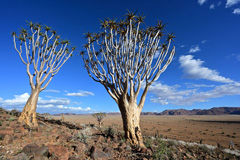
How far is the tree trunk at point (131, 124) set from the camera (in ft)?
24.3

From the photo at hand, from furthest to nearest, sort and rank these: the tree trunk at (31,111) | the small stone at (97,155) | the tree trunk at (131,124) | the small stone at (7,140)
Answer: the tree trunk at (31,111)
the tree trunk at (131,124)
the small stone at (7,140)
the small stone at (97,155)

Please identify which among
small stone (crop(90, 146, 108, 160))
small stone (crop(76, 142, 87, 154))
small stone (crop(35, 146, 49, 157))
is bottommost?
small stone (crop(90, 146, 108, 160))

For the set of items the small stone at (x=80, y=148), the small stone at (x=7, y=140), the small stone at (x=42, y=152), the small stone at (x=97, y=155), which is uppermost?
the small stone at (x=7, y=140)

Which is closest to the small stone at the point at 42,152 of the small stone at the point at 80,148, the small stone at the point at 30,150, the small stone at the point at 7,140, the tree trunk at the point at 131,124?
the small stone at the point at 30,150

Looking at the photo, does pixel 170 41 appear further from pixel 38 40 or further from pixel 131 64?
pixel 38 40

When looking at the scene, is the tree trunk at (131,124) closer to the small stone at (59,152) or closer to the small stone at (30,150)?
the small stone at (59,152)

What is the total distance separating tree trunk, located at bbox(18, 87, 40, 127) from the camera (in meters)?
8.41

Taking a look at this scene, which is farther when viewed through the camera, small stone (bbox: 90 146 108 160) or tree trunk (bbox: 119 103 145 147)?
tree trunk (bbox: 119 103 145 147)

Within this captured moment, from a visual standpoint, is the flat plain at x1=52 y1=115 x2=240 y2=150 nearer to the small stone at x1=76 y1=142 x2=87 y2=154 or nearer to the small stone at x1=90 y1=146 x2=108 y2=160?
the small stone at x1=76 y1=142 x2=87 y2=154

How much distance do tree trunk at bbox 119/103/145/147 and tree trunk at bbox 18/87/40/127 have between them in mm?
5446

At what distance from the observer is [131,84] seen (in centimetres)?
809

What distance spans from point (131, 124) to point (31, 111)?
6.37m

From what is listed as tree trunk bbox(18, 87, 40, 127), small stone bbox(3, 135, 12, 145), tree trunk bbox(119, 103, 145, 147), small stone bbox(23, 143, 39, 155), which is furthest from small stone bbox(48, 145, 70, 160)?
tree trunk bbox(18, 87, 40, 127)

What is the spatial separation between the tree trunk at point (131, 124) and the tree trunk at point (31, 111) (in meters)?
5.45
